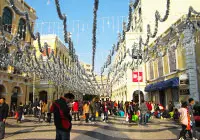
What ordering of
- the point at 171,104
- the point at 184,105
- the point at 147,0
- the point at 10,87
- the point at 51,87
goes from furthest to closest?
the point at 51,87, the point at 147,0, the point at 10,87, the point at 171,104, the point at 184,105

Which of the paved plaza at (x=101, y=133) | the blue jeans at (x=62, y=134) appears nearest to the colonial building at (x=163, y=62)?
the paved plaza at (x=101, y=133)

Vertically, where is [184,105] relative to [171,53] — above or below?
below

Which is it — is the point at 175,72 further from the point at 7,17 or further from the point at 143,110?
the point at 7,17

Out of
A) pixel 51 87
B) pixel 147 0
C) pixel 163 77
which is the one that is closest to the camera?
pixel 163 77

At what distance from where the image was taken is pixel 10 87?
24891 millimetres

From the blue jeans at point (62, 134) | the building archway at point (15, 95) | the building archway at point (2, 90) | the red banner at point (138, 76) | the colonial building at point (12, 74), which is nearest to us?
the blue jeans at point (62, 134)

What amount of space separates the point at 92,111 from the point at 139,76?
248 inches

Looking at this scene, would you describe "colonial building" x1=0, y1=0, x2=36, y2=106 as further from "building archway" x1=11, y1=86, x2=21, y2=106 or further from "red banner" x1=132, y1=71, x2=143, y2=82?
"red banner" x1=132, y1=71, x2=143, y2=82

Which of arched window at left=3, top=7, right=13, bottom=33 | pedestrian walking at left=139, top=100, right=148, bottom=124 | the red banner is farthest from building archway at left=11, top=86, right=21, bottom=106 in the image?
pedestrian walking at left=139, top=100, right=148, bottom=124

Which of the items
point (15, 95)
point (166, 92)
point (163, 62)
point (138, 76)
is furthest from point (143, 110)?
point (15, 95)

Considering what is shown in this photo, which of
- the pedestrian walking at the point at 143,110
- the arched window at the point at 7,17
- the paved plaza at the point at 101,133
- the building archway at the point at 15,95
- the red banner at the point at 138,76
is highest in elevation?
the arched window at the point at 7,17

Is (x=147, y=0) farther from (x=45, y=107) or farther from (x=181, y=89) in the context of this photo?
(x=45, y=107)

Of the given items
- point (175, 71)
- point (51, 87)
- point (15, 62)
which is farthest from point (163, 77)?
point (51, 87)

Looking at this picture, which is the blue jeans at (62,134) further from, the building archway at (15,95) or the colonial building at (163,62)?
the building archway at (15,95)
